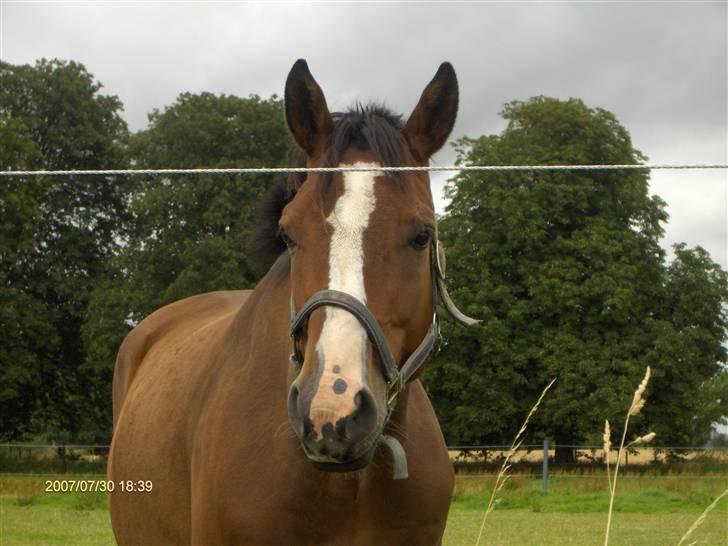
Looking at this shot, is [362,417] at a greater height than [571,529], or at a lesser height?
Answer: greater

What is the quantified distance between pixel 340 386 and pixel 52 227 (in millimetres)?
35870

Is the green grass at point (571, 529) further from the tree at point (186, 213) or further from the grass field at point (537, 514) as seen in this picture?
the tree at point (186, 213)

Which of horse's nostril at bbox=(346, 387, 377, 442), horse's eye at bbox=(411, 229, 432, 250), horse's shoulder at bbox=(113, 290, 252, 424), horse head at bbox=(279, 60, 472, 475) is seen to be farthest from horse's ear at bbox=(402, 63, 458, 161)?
horse's shoulder at bbox=(113, 290, 252, 424)

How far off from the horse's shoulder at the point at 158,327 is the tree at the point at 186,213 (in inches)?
1021

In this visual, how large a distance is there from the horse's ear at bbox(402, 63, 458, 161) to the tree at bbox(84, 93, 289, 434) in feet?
96.2

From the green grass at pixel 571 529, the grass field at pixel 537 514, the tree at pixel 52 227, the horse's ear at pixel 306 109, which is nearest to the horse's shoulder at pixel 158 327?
the horse's ear at pixel 306 109

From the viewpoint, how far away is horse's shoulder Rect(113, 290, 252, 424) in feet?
21.1

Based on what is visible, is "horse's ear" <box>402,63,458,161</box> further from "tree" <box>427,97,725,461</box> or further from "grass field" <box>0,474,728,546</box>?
"tree" <box>427,97,725,461</box>

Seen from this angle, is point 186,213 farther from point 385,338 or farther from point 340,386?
point 340,386

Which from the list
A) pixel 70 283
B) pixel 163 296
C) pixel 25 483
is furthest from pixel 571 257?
pixel 25 483

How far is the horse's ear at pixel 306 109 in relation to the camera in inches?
136

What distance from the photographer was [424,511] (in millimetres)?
3545

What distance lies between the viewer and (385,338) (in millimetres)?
2951

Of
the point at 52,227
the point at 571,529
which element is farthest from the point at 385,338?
the point at 52,227
